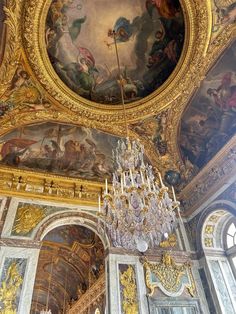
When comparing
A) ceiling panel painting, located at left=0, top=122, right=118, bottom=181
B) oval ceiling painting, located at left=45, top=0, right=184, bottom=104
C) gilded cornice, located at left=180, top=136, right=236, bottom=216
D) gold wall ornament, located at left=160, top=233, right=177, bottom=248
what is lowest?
gold wall ornament, located at left=160, top=233, right=177, bottom=248

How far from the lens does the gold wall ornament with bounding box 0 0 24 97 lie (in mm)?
6401

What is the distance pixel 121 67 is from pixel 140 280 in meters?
6.73

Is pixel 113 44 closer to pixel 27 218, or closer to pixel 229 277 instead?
pixel 27 218

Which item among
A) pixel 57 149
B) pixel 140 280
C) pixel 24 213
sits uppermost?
pixel 57 149

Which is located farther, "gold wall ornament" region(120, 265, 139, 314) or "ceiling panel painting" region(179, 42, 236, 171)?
"ceiling panel painting" region(179, 42, 236, 171)

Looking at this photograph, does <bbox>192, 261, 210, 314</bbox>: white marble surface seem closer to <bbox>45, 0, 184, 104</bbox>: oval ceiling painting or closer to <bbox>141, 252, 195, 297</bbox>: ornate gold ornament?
<bbox>141, 252, 195, 297</bbox>: ornate gold ornament

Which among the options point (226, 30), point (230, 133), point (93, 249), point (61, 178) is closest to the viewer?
point (226, 30)

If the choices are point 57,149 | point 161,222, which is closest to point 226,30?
point 161,222

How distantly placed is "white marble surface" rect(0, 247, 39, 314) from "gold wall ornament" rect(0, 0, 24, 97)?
459 centimetres

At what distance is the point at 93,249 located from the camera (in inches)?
461

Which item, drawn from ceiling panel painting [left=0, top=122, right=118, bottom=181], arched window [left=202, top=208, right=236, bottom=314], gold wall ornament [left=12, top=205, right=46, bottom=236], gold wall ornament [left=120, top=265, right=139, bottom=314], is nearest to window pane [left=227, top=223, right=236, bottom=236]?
arched window [left=202, top=208, right=236, bottom=314]

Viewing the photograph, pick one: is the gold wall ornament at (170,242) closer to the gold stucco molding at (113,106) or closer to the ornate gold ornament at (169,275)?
the ornate gold ornament at (169,275)

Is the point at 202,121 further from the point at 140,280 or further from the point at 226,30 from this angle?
the point at 140,280

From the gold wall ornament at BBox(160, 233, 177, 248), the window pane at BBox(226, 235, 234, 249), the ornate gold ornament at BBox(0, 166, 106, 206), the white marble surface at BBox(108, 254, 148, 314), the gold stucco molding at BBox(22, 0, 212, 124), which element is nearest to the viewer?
the gold stucco molding at BBox(22, 0, 212, 124)
